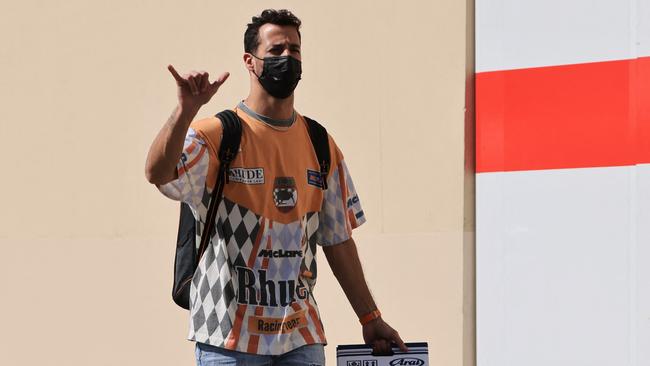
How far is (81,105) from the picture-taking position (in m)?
5.96

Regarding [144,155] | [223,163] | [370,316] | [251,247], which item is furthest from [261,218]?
[144,155]

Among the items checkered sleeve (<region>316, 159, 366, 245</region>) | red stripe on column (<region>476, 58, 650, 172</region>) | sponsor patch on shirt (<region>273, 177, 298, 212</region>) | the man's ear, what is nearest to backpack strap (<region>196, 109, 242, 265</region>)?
sponsor patch on shirt (<region>273, 177, 298, 212</region>)

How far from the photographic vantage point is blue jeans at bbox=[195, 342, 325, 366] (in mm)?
3691

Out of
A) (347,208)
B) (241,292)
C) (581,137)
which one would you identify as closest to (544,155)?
(581,137)

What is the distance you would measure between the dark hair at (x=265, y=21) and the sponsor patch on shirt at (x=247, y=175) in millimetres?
437

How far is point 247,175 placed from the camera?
12.4ft

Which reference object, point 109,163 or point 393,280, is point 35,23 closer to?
point 109,163

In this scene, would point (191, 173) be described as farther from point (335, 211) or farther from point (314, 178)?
point (335, 211)

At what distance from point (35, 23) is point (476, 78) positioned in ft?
7.10

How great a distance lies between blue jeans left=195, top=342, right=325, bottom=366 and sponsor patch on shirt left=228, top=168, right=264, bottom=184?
1.63 ft

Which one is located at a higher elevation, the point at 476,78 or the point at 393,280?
the point at 476,78

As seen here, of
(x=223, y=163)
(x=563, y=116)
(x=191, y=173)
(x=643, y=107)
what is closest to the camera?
(x=191, y=173)

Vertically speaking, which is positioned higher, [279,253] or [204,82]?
[204,82]

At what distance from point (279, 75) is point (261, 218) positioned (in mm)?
460
